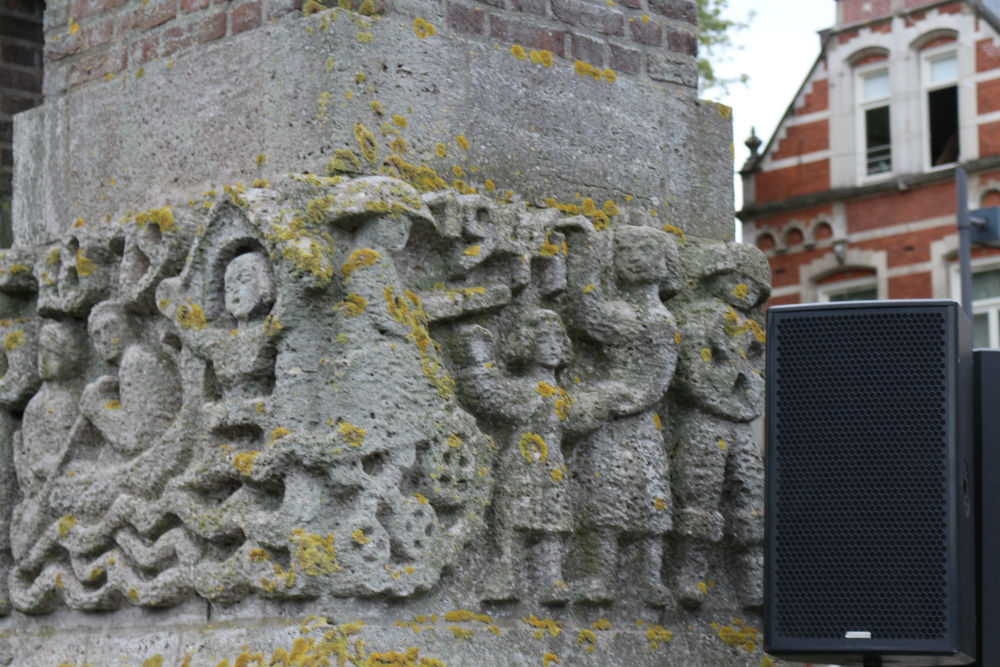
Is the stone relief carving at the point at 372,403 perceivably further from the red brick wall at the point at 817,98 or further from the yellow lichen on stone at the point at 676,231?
the red brick wall at the point at 817,98

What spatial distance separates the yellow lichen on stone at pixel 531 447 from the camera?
414 centimetres

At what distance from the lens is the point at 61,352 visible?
4.51 meters

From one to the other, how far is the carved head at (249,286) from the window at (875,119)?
18.6 meters

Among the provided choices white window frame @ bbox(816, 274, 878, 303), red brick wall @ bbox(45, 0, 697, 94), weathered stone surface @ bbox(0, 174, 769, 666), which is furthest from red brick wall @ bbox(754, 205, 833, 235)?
weathered stone surface @ bbox(0, 174, 769, 666)

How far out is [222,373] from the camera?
4.00m

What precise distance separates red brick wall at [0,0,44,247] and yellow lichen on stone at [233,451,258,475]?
188 cm

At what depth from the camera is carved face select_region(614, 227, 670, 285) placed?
4461 millimetres

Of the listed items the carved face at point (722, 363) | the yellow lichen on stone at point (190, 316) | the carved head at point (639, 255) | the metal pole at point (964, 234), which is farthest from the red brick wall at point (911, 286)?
the yellow lichen on stone at point (190, 316)

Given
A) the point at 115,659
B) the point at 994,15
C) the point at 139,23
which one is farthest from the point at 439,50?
the point at 994,15

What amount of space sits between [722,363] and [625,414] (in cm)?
38

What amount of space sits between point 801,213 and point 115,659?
1876cm

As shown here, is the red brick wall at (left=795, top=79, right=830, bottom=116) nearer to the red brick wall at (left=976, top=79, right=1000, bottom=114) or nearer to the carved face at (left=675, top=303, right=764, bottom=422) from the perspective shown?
the red brick wall at (left=976, top=79, right=1000, bottom=114)

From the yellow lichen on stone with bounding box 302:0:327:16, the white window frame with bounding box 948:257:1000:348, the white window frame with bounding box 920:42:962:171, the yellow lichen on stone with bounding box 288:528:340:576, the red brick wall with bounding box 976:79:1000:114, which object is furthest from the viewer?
the white window frame with bounding box 920:42:962:171

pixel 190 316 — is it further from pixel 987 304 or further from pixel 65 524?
pixel 987 304
